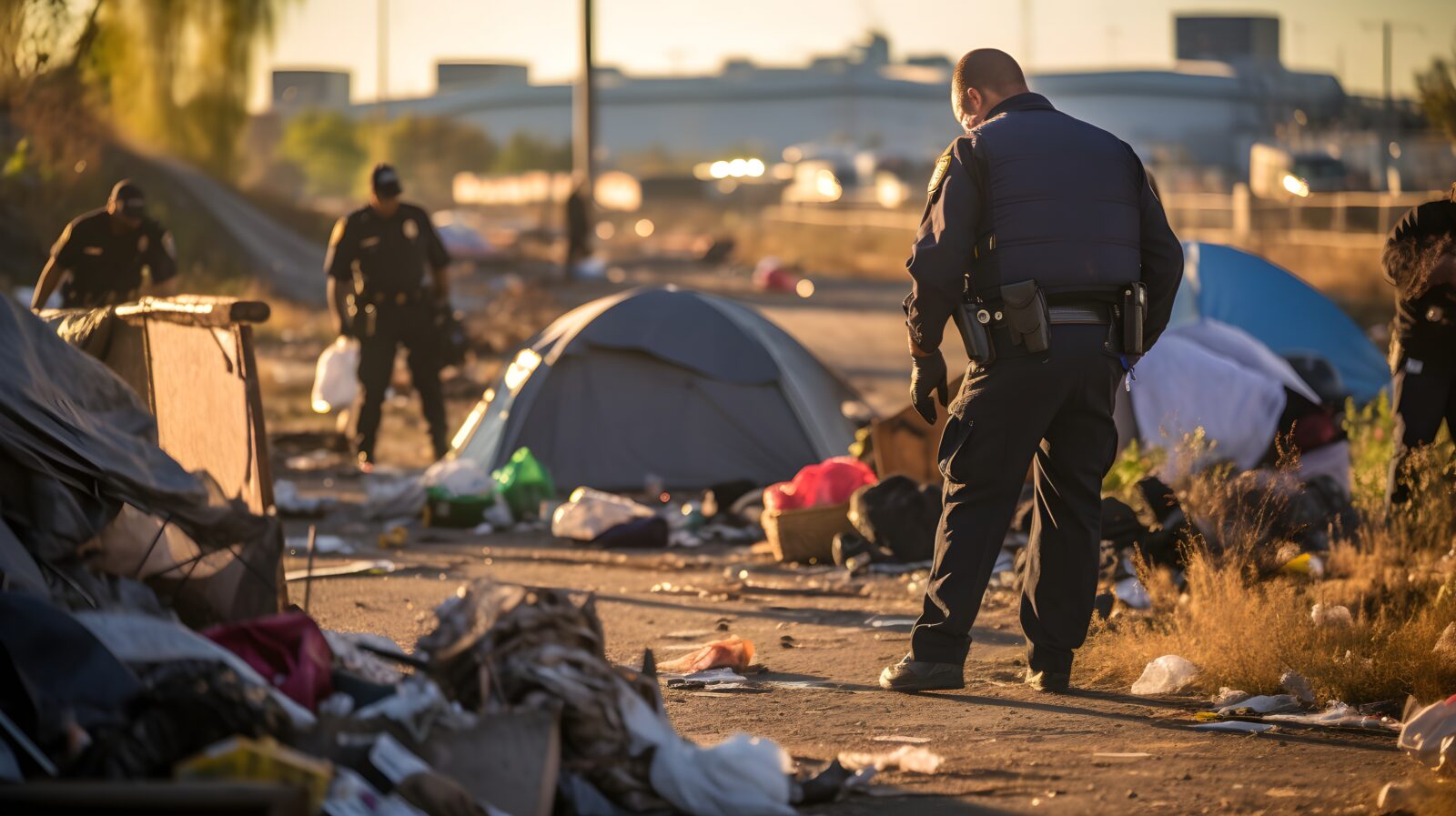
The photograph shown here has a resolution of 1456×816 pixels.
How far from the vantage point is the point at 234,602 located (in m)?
4.92

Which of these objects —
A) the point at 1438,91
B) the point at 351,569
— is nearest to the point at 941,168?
the point at 351,569

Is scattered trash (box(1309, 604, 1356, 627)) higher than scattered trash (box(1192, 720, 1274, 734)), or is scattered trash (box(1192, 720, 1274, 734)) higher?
scattered trash (box(1309, 604, 1356, 627))

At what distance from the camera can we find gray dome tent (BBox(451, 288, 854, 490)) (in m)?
11.9

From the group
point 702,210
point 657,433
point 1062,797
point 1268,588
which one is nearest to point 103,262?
point 657,433

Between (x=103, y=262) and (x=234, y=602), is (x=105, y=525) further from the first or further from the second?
(x=103, y=262)

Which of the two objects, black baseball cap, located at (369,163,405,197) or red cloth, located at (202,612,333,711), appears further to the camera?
black baseball cap, located at (369,163,405,197)

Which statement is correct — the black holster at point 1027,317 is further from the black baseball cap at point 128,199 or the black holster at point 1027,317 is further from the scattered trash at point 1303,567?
the black baseball cap at point 128,199

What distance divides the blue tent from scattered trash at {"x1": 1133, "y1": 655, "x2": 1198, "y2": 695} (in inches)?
307

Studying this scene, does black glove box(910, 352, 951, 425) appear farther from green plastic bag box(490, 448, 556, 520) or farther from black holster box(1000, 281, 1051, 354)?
green plastic bag box(490, 448, 556, 520)

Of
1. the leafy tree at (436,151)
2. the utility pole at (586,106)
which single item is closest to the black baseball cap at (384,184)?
the utility pole at (586,106)

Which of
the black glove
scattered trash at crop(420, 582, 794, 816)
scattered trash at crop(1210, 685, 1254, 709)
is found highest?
the black glove

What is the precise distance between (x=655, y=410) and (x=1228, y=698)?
6.56 m

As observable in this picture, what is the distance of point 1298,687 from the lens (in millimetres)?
5895

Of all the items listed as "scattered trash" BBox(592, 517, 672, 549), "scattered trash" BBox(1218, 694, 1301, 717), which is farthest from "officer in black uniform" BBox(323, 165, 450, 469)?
"scattered trash" BBox(1218, 694, 1301, 717)
